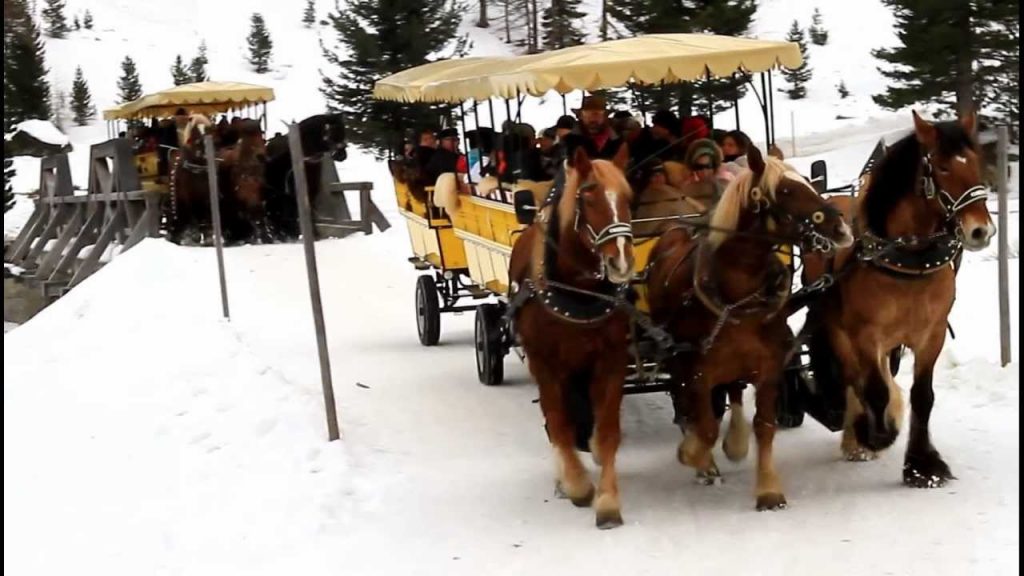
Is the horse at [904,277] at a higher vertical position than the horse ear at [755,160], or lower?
lower

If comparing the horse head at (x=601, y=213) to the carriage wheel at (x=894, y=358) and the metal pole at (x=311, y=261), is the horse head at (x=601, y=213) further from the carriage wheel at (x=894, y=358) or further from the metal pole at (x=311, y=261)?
Result: the carriage wheel at (x=894, y=358)

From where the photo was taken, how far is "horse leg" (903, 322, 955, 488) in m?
6.81

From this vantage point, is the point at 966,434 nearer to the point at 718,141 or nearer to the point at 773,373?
the point at 773,373

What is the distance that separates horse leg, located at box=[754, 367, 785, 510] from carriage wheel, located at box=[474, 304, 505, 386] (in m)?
3.42

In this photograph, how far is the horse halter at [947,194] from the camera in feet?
20.0

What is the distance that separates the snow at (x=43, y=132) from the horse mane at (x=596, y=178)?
39.8 metres

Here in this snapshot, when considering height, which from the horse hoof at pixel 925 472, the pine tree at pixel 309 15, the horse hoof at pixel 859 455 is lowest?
the horse hoof at pixel 859 455

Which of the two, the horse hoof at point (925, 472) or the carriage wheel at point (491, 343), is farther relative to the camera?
the carriage wheel at point (491, 343)

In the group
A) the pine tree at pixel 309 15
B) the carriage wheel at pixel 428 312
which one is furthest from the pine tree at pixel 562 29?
the carriage wheel at pixel 428 312

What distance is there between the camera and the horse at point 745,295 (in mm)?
6281

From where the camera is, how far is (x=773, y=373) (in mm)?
6746

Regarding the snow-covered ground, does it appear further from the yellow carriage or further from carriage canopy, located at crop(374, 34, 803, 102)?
carriage canopy, located at crop(374, 34, 803, 102)

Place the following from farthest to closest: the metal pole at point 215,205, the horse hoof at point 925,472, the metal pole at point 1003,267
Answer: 1. the metal pole at point 215,205
2. the metal pole at point 1003,267
3. the horse hoof at point 925,472

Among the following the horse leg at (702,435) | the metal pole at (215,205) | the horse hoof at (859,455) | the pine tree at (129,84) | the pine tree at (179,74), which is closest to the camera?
the horse leg at (702,435)
